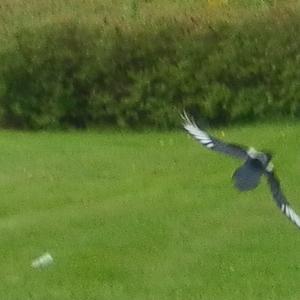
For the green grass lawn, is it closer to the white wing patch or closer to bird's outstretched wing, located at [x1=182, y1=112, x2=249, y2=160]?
the white wing patch

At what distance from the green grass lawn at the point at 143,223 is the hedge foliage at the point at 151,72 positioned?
2.90 feet

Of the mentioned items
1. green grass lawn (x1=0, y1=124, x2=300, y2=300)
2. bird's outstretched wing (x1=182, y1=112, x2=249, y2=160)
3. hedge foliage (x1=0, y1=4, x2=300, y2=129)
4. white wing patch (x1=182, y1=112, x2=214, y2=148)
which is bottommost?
hedge foliage (x1=0, y1=4, x2=300, y2=129)

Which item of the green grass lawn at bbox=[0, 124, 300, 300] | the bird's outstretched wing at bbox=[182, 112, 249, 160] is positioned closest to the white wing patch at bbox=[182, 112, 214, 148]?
the bird's outstretched wing at bbox=[182, 112, 249, 160]

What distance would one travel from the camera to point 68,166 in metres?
11.4

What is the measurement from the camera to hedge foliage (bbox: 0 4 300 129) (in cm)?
1323

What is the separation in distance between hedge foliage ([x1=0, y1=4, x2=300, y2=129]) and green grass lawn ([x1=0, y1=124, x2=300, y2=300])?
2.90 feet

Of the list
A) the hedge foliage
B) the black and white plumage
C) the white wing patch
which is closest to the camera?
the black and white plumage

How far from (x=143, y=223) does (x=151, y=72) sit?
15.3 feet

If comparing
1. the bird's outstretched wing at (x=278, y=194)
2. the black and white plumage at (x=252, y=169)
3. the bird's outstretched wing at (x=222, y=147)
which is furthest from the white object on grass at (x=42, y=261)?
the bird's outstretched wing at (x=278, y=194)

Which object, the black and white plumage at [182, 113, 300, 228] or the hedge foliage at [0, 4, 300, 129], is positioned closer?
the black and white plumage at [182, 113, 300, 228]

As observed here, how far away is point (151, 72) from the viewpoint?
13469mm

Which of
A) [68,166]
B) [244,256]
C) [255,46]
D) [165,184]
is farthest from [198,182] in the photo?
[255,46]

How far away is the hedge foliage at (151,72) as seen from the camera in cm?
1323

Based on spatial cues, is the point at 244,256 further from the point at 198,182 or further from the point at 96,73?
the point at 96,73
